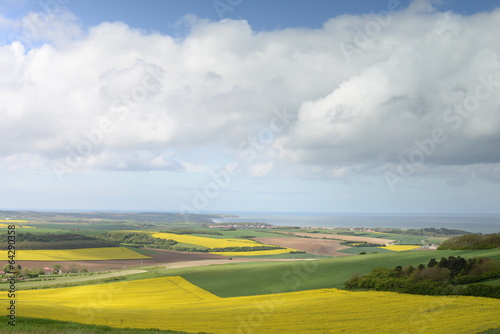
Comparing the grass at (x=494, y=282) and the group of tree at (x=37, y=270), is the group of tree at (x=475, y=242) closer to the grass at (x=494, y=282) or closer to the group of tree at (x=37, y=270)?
the grass at (x=494, y=282)

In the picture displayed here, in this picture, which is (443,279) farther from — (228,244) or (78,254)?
(228,244)

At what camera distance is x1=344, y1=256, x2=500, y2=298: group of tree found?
34.5 metres

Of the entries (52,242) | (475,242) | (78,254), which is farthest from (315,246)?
(52,242)

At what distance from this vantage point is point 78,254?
87.6m

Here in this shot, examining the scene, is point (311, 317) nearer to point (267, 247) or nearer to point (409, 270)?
point (409, 270)

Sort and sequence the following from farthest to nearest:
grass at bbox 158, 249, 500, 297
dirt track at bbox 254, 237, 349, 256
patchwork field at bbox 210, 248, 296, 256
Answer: patchwork field at bbox 210, 248, 296, 256
dirt track at bbox 254, 237, 349, 256
grass at bbox 158, 249, 500, 297

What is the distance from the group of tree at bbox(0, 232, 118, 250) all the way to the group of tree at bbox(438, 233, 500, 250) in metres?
78.2

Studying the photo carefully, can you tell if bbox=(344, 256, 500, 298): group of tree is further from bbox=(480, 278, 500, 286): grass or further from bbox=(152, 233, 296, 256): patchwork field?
bbox=(152, 233, 296, 256): patchwork field

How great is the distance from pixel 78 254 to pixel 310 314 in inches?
2828

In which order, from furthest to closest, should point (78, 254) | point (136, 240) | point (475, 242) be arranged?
point (136, 240)
point (78, 254)
point (475, 242)

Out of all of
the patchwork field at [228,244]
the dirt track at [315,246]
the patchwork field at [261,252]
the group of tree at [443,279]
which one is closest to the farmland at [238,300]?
the group of tree at [443,279]

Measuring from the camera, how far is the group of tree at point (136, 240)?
4666 inches

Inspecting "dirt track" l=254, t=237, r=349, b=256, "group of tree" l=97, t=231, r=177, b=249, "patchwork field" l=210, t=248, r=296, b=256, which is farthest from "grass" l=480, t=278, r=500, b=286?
"group of tree" l=97, t=231, r=177, b=249

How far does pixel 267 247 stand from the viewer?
11350cm
